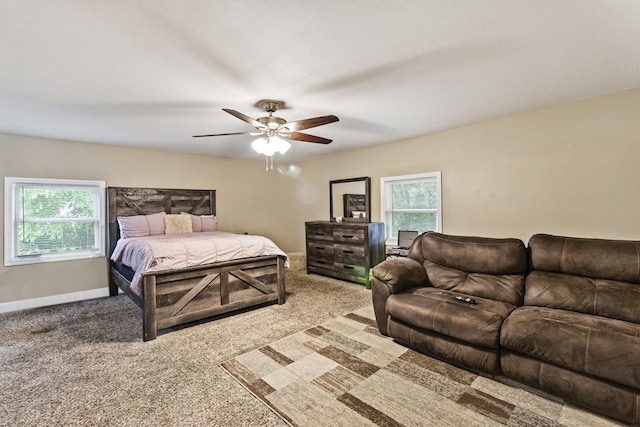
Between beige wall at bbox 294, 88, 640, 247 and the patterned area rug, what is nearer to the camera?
the patterned area rug

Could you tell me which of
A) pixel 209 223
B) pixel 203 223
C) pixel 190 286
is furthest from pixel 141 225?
pixel 190 286

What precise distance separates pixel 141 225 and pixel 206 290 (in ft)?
6.68

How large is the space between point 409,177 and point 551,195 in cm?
183

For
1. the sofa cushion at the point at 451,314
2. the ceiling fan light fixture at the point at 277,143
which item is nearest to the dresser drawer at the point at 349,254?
the sofa cushion at the point at 451,314

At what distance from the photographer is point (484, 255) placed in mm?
2938

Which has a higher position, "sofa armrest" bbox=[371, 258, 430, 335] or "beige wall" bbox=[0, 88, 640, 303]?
"beige wall" bbox=[0, 88, 640, 303]

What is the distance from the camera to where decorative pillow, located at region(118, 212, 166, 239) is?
4.49 metres

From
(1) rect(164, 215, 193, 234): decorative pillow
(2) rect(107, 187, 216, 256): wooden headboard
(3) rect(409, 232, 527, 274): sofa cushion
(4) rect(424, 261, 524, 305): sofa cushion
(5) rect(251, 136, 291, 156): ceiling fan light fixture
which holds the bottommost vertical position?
(4) rect(424, 261, 524, 305): sofa cushion

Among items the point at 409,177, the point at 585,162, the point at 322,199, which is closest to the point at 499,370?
the point at 585,162

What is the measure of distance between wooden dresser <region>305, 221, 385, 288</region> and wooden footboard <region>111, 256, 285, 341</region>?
1.42 metres

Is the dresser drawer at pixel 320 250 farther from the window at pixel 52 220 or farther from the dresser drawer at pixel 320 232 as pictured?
the window at pixel 52 220

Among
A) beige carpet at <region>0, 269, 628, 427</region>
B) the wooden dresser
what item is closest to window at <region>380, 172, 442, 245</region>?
the wooden dresser

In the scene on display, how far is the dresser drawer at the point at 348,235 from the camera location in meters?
4.85

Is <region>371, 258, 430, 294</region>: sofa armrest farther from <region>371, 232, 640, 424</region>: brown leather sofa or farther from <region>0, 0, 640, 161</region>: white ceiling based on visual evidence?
<region>0, 0, 640, 161</region>: white ceiling
